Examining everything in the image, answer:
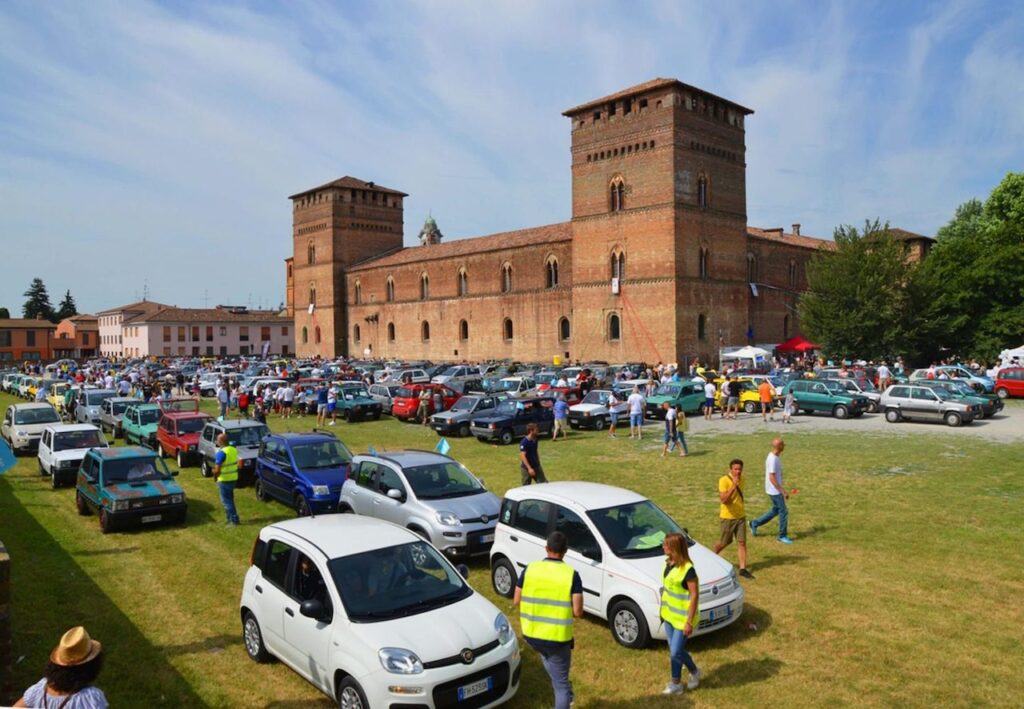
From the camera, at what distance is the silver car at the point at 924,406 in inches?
932

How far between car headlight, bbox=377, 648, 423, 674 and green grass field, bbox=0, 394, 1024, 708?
123 cm

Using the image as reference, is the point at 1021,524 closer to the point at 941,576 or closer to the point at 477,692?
the point at 941,576

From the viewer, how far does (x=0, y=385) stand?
51.8m

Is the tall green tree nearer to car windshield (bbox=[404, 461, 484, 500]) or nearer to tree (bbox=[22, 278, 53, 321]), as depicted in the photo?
car windshield (bbox=[404, 461, 484, 500])

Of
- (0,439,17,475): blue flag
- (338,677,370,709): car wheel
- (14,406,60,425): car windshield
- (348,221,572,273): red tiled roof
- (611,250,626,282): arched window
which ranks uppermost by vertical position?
(348,221,572,273): red tiled roof

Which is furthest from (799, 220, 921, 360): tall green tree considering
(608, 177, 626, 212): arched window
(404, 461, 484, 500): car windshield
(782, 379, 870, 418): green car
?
(404, 461, 484, 500): car windshield

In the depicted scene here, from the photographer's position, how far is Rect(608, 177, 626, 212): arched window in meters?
47.1

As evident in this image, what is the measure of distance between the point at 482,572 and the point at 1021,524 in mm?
8320

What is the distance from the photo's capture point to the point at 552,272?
54312 millimetres

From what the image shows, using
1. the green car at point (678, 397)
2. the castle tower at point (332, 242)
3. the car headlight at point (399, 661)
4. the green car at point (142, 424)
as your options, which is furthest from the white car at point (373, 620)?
the castle tower at point (332, 242)

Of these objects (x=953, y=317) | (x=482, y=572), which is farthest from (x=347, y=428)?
(x=953, y=317)

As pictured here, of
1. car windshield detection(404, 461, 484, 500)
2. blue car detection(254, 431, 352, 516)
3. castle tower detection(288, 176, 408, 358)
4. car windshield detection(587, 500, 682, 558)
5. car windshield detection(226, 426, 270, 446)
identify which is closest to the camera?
car windshield detection(587, 500, 682, 558)

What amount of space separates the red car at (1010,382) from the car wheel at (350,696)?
33.6m

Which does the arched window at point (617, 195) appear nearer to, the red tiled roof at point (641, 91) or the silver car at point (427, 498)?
the red tiled roof at point (641, 91)
